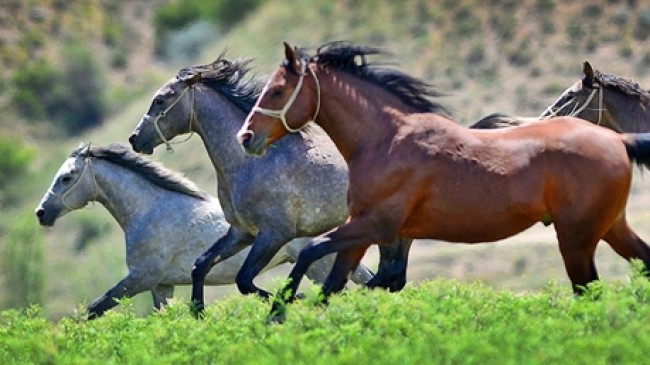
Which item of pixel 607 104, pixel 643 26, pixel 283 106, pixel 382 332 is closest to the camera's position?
pixel 382 332

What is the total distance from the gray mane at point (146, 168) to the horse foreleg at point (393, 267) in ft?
10.6

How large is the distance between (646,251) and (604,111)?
258cm

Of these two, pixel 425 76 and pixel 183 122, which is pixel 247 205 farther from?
pixel 425 76

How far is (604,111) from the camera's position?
13.0 metres

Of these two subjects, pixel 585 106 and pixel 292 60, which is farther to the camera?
pixel 585 106

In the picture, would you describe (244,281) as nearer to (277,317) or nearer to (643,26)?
(277,317)

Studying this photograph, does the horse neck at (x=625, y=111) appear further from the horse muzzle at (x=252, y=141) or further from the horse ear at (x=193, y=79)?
the horse muzzle at (x=252, y=141)

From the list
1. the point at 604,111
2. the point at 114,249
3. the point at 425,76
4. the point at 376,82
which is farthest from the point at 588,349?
the point at 425,76

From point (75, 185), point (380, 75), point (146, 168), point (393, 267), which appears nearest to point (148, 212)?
point (146, 168)

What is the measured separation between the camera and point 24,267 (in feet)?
96.4

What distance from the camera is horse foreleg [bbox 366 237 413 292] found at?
11.0m

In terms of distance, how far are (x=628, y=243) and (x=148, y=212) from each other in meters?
4.85

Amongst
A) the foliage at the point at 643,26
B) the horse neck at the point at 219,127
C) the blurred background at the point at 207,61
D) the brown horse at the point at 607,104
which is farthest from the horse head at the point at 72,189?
the foliage at the point at 643,26

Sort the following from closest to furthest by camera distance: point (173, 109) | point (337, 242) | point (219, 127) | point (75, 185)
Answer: point (337, 242) < point (219, 127) < point (173, 109) < point (75, 185)
